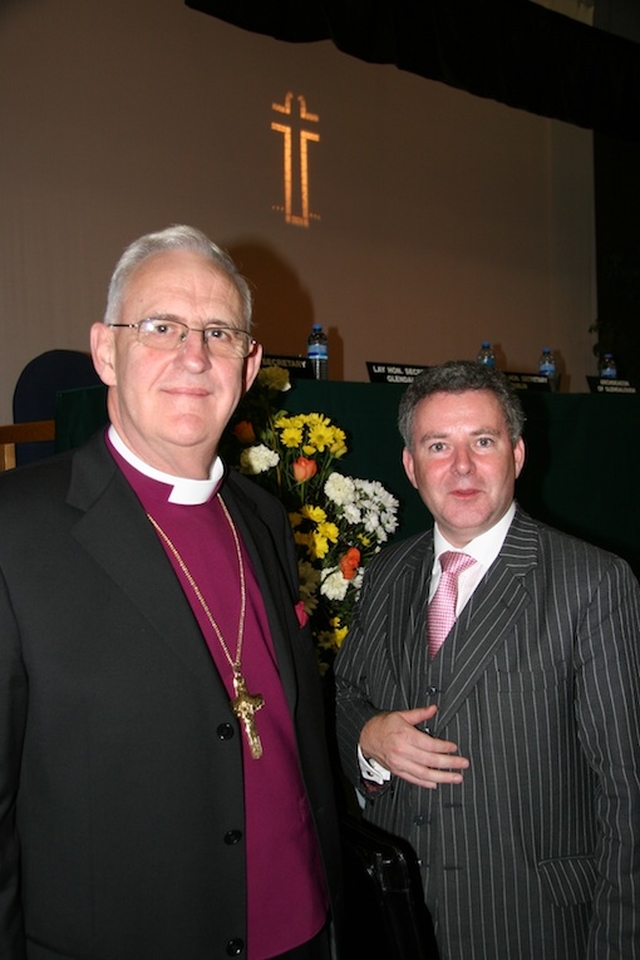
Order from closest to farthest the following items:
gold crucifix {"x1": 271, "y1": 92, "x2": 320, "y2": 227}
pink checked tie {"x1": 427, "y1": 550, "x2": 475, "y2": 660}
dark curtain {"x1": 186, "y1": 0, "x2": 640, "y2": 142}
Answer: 1. pink checked tie {"x1": 427, "y1": 550, "x2": 475, "y2": 660}
2. dark curtain {"x1": 186, "y1": 0, "x2": 640, "y2": 142}
3. gold crucifix {"x1": 271, "y1": 92, "x2": 320, "y2": 227}

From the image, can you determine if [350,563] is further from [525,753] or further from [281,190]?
[281,190]

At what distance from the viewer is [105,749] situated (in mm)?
1222

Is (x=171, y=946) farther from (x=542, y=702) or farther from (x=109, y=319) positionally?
(x=109, y=319)

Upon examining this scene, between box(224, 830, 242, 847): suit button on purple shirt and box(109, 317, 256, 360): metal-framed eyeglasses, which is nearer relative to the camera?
box(224, 830, 242, 847): suit button on purple shirt

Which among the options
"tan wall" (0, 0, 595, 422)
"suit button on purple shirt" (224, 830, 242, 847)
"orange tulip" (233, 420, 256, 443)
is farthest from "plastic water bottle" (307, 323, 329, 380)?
"tan wall" (0, 0, 595, 422)

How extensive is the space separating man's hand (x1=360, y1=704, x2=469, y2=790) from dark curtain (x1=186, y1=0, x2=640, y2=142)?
14.3 feet

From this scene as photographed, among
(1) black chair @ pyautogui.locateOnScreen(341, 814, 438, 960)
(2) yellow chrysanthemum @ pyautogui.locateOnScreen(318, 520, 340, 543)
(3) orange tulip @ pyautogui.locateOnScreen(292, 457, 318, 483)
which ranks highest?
(3) orange tulip @ pyautogui.locateOnScreen(292, 457, 318, 483)

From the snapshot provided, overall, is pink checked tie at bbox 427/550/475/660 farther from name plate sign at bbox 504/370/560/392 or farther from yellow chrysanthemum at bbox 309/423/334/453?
name plate sign at bbox 504/370/560/392

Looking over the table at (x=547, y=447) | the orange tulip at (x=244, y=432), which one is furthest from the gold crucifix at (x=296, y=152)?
the orange tulip at (x=244, y=432)

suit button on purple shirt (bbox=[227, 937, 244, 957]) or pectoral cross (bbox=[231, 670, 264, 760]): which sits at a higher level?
pectoral cross (bbox=[231, 670, 264, 760])

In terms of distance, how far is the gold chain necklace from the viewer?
54.1 inches

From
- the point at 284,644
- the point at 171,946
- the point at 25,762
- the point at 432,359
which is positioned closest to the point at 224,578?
the point at 284,644

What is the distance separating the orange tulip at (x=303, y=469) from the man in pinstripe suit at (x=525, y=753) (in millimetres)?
844

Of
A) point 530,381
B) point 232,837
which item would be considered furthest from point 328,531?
point 530,381
